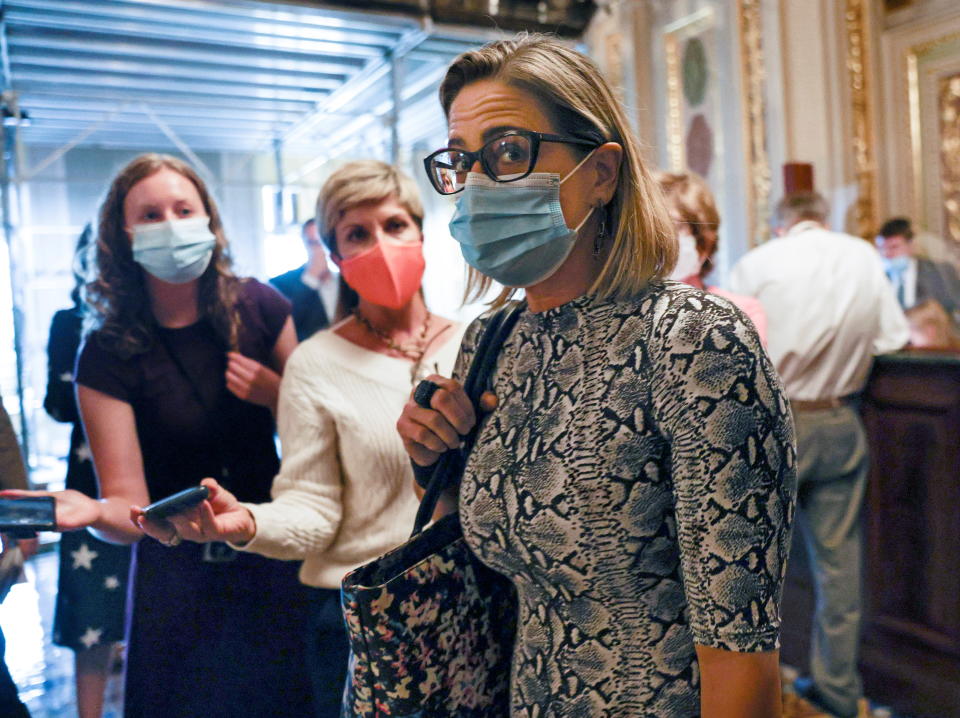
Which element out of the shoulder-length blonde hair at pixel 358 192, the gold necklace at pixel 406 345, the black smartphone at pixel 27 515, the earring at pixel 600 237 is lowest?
the black smartphone at pixel 27 515

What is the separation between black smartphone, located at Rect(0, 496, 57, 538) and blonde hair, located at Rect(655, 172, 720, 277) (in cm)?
151

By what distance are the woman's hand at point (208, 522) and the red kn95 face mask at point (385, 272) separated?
46 centimetres

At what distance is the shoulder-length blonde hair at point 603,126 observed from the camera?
965mm

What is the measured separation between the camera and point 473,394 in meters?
1.09

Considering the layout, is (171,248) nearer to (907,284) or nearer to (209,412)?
(209,412)

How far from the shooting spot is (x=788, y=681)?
3082 mm

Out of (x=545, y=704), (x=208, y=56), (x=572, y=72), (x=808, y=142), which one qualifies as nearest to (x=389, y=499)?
(x=545, y=704)

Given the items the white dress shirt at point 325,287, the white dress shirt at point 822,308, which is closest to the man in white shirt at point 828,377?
the white dress shirt at point 822,308

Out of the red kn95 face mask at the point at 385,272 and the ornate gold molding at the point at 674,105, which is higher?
the ornate gold molding at the point at 674,105

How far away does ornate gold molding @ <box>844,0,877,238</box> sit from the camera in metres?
3.81

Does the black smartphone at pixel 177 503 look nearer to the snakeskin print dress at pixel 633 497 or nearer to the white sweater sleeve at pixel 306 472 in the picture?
the white sweater sleeve at pixel 306 472

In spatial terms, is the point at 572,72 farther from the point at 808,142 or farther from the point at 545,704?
the point at 808,142

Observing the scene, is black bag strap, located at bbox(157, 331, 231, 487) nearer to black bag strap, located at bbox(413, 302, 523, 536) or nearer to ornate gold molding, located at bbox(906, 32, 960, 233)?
black bag strap, located at bbox(413, 302, 523, 536)

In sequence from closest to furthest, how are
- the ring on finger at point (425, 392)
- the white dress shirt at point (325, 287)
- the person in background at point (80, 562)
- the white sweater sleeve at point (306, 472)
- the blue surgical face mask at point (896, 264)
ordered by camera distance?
the ring on finger at point (425, 392) < the white sweater sleeve at point (306, 472) < the person in background at point (80, 562) < the white dress shirt at point (325, 287) < the blue surgical face mask at point (896, 264)
